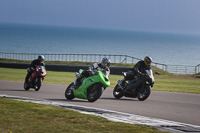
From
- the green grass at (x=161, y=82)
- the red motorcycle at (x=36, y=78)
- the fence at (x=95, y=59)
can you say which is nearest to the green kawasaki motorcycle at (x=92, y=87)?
the red motorcycle at (x=36, y=78)

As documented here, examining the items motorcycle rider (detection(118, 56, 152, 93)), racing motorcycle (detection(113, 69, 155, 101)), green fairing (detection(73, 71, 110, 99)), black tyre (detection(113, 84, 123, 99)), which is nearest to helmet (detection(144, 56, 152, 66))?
motorcycle rider (detection(118, 56, 152, 93))

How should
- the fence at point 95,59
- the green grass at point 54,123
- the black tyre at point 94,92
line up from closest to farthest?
the green grass at point 54,123
the black tyre at point 94,92
the fence at point 95,59

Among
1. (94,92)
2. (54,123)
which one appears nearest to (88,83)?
(94,92)

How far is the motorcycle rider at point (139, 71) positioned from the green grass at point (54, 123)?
4293 millimetres

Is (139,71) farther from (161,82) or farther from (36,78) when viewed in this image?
(161,82)

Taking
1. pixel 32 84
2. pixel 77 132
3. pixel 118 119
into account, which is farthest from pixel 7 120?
pixel 32 84

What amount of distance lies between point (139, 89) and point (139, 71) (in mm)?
665

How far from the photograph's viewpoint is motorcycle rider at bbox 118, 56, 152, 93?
14.1 m

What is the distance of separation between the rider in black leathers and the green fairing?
1.96 metres

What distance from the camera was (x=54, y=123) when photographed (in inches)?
338

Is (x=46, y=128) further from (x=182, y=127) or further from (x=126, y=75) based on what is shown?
(x=126, y=75)

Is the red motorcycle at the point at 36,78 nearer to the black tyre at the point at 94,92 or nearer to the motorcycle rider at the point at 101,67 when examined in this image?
the motorcycle rider at the point at 101,67

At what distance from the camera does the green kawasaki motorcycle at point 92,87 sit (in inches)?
489

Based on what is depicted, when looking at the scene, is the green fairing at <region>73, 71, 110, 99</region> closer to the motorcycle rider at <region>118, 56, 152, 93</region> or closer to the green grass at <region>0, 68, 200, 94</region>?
the motorcycle rider at <region>118, 56, 152, 93</region>
